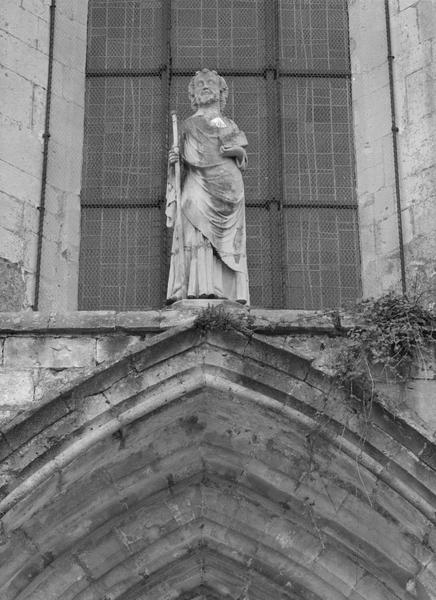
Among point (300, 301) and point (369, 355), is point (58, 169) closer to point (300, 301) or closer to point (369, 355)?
A: point (300, 301)

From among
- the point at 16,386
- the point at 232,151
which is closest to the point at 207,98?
the point at 232,151

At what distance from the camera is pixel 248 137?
1231cm

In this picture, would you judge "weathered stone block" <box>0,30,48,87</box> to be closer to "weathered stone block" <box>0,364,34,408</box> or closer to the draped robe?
the draped robe

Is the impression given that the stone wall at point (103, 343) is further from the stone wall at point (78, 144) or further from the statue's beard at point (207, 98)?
Result: the statue's beard at point (207, 98)

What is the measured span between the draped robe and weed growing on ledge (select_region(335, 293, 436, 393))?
2.93 feet

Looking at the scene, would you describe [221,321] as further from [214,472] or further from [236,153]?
[236,153]

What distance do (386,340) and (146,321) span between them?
4.79 ft

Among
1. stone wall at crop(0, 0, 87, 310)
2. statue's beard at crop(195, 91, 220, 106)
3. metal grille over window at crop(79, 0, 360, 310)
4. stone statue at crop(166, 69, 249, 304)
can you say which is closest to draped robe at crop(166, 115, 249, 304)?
stone statue at crop(166, 69, 249, 304)

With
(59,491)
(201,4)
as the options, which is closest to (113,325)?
(59,491)

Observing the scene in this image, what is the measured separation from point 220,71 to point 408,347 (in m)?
3.42

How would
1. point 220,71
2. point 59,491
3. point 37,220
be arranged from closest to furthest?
point 59,491 < point 37,220 < point 220,71

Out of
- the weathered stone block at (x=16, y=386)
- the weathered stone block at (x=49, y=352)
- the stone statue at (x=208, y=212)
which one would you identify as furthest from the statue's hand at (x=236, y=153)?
the weathered stone block at (x=16, y=386)

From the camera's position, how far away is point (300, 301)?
1170 cm

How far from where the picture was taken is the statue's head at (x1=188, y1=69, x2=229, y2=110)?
36.8ft
